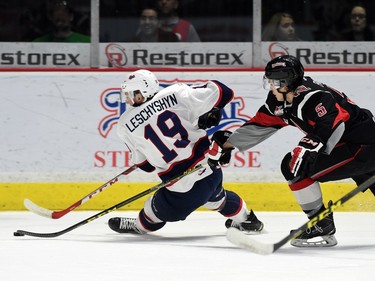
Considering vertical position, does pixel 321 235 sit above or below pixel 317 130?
below

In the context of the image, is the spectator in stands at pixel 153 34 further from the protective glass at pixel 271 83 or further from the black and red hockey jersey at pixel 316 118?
the protective glass at pixel 271 83

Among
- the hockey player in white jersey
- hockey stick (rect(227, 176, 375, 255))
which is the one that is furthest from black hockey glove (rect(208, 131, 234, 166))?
hockey stick (rect(227, 176, 375, 255))

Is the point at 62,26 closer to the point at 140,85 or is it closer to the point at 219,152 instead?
the point at 140,85

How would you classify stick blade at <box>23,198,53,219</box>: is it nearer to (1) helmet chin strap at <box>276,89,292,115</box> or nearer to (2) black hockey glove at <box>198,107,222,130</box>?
(2) black hockey glove at <box>198,107,222,130</box>

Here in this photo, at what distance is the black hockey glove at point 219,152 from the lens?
489 cm

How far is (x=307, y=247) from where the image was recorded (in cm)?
465

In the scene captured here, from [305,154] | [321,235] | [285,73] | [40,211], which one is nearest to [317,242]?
[321,235]

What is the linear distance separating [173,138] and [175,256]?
75 cm

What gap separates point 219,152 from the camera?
489cm

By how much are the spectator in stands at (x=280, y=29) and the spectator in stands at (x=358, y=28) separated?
1.00 ft

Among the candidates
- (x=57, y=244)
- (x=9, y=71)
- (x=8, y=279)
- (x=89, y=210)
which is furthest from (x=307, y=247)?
(x=9, y=71)

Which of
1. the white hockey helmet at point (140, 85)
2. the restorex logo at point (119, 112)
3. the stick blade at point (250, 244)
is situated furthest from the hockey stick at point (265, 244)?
the restorex logo at point (119, 112)

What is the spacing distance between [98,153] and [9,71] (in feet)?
2.37

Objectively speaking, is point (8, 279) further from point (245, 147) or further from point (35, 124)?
point (35, 124)
